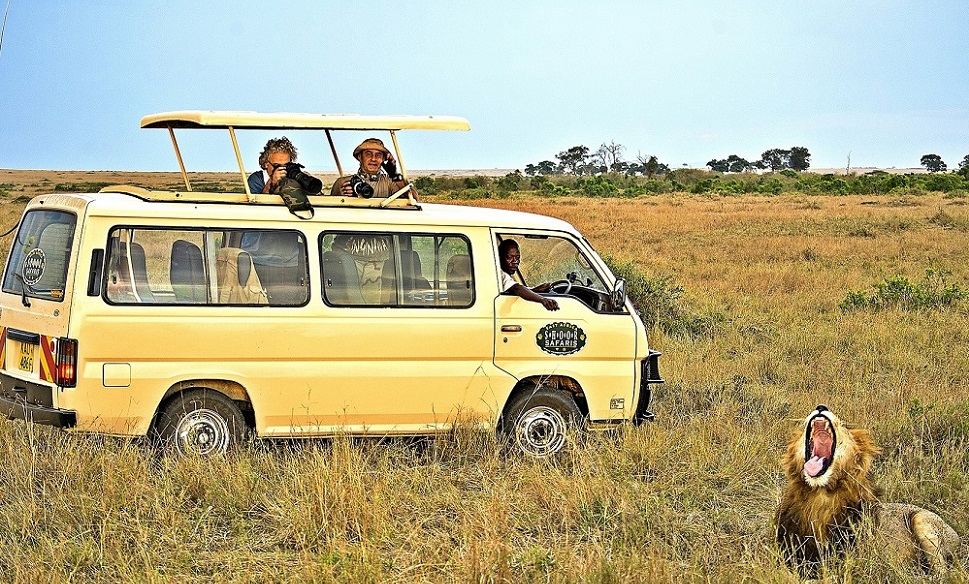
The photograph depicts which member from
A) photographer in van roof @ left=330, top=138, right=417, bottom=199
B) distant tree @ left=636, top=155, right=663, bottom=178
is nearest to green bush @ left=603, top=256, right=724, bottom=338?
photographer in van roof @ left=330, top=138, right=417, bottom=199

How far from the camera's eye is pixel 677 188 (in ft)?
221

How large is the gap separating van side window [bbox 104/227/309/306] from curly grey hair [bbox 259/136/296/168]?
1.53 meters

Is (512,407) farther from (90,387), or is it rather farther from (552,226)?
(90,387)

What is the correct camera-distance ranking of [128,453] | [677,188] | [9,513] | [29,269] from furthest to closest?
[677,188] → [29,269] → [128,453] → [9,513]

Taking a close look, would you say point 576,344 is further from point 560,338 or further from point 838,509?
point 838,509

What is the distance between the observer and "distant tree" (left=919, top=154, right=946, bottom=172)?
112438 mm

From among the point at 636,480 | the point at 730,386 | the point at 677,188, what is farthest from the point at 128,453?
the point at 677,188

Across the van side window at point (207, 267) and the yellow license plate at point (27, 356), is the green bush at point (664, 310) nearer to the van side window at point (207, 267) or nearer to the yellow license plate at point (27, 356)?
the van side window at point (207, 267)

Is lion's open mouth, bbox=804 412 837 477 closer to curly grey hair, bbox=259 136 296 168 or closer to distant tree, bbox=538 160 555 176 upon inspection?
curly grey hair, bbox=259 136 296 168

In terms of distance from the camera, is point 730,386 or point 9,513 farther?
point 730,386

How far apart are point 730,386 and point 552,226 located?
116 inches

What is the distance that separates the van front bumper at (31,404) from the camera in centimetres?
622

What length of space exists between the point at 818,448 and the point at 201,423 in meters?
3.64

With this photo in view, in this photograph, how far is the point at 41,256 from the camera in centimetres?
663
